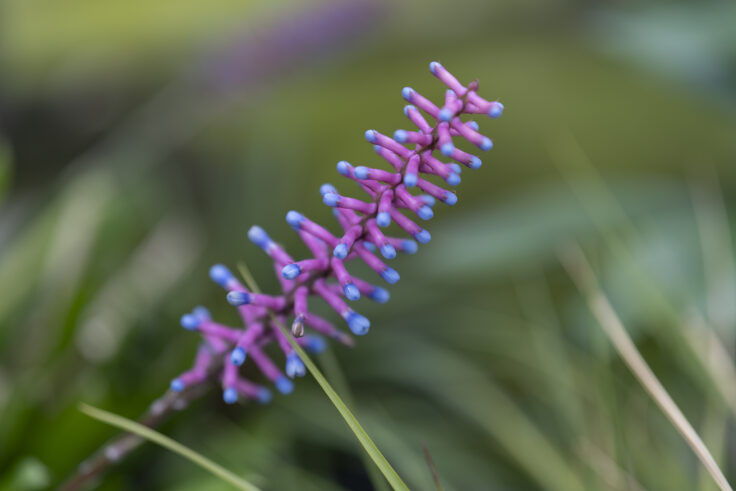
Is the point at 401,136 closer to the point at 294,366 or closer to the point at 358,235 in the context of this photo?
the point at 358,235

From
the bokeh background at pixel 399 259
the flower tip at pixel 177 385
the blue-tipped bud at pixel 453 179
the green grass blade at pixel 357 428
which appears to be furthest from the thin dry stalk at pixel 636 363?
the flower tip at pixel 177 385

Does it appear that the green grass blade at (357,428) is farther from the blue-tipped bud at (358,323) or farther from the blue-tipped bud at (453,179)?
the blue-tipped bud at (453,179)

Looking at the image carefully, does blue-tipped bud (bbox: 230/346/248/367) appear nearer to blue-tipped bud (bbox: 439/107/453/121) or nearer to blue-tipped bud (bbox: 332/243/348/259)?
blue-tipped bud (bbox: 332/243/348/259)

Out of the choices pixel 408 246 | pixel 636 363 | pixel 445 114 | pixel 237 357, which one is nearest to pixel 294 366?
pixel 237 357

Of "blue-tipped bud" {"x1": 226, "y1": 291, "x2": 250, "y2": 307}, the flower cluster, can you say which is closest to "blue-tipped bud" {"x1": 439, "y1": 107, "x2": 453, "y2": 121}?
the flower cluster

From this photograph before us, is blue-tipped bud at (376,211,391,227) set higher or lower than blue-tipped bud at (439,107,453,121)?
lower

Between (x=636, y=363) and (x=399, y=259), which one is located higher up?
(x=399, y=259)
